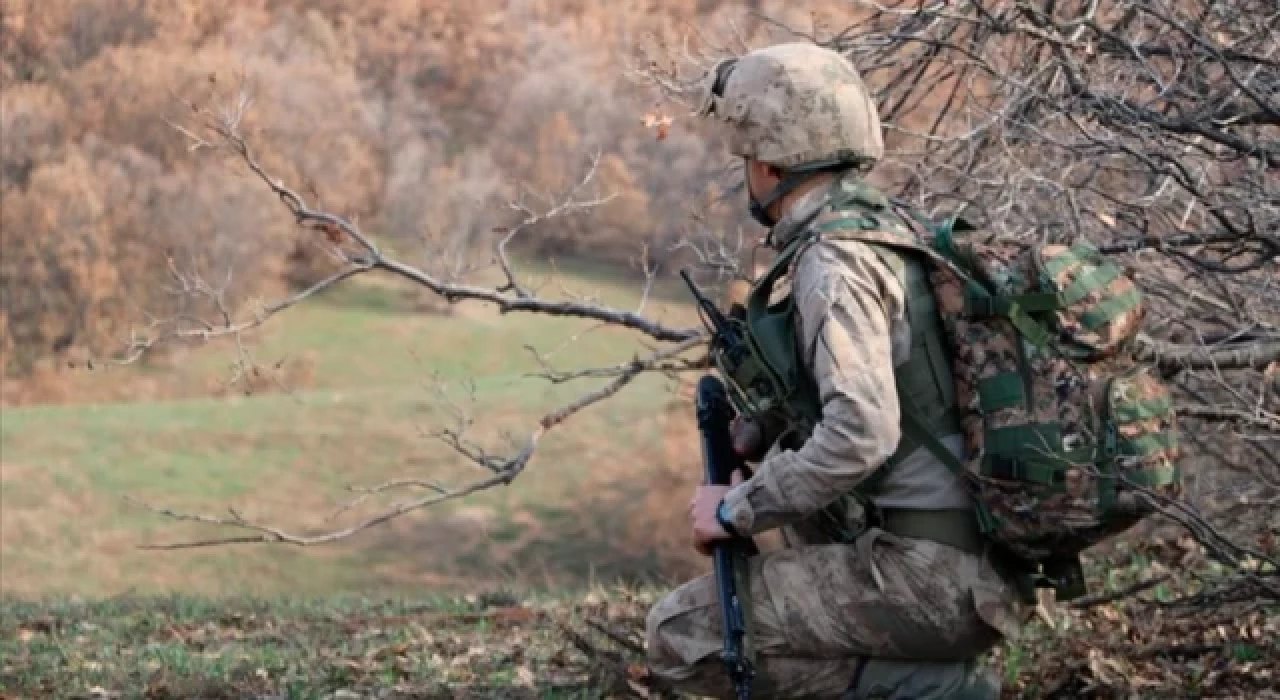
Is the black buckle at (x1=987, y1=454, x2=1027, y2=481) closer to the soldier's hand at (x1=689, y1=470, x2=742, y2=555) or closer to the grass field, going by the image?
the soldier's hand at (x1=689, y1=470, x2=742, y2=555)

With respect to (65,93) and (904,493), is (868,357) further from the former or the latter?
(65,93)

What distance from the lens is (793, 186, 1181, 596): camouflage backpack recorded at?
3818 mm

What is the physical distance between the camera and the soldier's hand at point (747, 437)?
4.24 meters

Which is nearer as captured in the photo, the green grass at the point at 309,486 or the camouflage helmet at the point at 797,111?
the camouflage helmet at the point at 797,111

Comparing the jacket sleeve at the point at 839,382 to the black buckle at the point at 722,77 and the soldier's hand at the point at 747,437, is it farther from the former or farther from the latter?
the black buckle at the point at 722,77

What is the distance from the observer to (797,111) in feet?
13.1

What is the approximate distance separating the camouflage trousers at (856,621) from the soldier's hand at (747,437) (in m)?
0.26

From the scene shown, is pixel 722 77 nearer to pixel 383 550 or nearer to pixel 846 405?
pixel 846 405

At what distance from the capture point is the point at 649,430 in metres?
38.3

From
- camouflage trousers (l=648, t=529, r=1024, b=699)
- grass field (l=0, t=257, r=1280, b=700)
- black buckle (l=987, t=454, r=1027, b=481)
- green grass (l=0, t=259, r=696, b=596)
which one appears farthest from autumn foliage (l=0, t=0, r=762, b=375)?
black buckle (l=987, t=454, r=1027, b=481)

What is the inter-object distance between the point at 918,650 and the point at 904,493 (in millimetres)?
365

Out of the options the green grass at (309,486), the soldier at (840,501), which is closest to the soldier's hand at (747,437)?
the soldier at (840,501)

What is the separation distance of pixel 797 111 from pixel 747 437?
0.79 meters

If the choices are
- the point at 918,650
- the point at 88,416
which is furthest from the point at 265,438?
the point at 918,650
